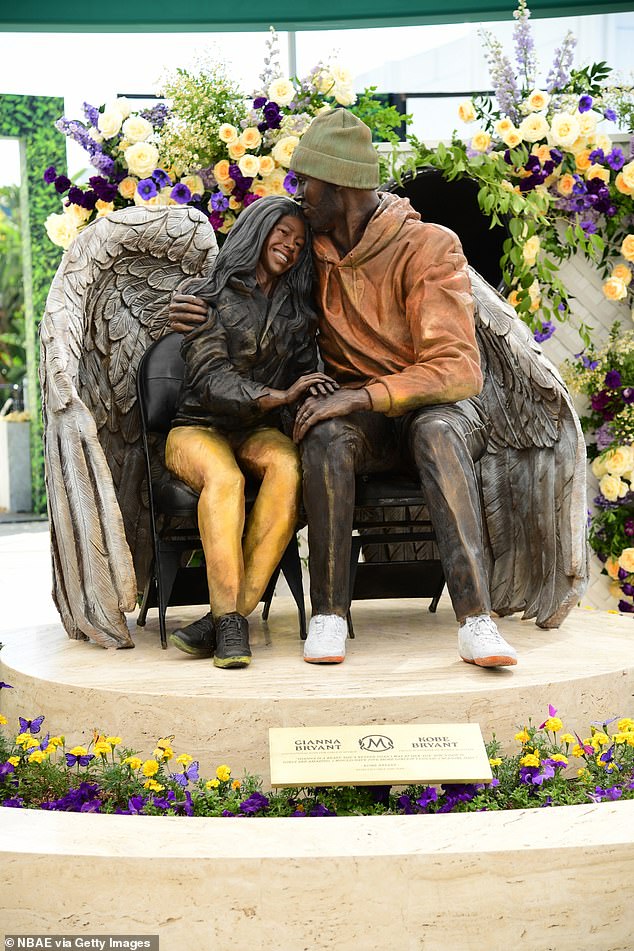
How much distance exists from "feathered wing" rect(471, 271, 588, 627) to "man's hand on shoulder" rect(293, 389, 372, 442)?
2.14 feet

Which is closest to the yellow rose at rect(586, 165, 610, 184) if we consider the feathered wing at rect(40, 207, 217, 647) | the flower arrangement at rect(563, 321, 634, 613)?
the flower arrangement at rect(563, 321, 634, 613)

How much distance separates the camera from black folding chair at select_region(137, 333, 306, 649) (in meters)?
3.70

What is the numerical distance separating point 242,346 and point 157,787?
1438mm

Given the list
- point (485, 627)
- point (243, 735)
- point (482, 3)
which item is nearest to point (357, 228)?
point (485, 627)

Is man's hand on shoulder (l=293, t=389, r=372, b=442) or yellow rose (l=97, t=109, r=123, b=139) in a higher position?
yellow rose (l=97, t=109, r=123, b=139)

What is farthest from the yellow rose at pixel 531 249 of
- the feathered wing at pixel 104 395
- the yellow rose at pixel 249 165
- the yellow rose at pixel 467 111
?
the feathered wing at pixel 104 395

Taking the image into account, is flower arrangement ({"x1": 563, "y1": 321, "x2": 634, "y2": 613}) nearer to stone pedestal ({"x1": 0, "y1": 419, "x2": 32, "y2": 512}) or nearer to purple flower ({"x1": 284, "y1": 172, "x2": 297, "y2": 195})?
purple flower ({"x1": 284, "y1": 172, "x2": 297, "y2": 195})

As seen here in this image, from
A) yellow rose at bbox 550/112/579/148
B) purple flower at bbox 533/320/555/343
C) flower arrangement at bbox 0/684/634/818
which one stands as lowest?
flower arrangement at bbox 0/684/634/818

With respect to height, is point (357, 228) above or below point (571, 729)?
above

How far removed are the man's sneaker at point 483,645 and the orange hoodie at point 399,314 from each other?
0.66 meters

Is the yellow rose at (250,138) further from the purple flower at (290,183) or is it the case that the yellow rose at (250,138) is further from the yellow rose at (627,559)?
the yellow rose at (627,559)

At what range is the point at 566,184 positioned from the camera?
Result: 5.35 metres

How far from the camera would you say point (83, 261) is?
391 cm

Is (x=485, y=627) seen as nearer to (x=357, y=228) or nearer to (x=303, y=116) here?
(x=357, y=228)
